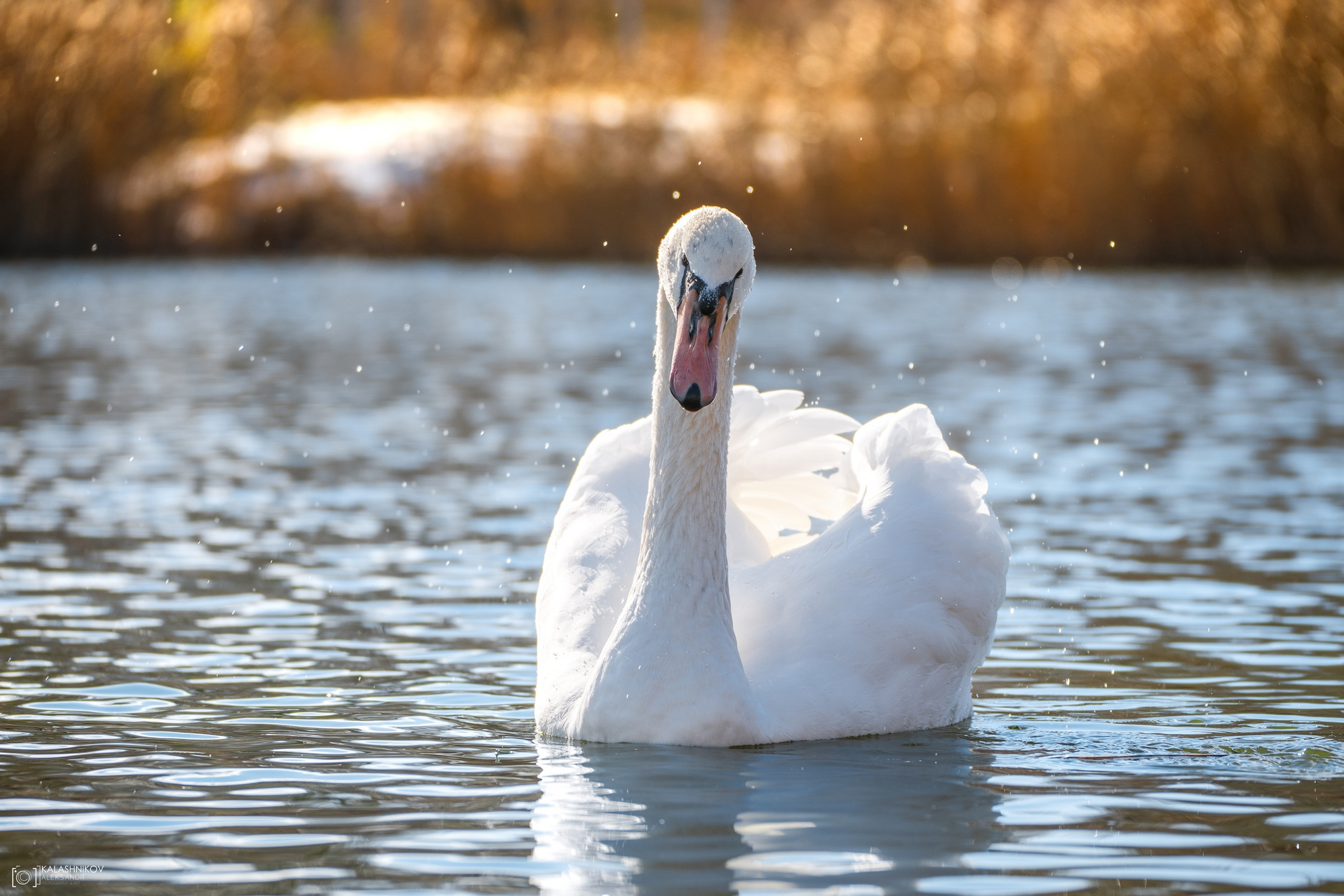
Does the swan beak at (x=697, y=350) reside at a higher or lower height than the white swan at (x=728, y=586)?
higher

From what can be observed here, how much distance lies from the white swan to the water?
0.43ft

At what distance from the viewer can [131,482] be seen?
1072 centimetres

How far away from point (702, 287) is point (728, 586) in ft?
2.78

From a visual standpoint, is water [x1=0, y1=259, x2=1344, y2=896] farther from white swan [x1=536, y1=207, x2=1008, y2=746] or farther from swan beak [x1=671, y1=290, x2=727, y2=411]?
swan beak [x1=671, y1=290, x2=727, y2=411]

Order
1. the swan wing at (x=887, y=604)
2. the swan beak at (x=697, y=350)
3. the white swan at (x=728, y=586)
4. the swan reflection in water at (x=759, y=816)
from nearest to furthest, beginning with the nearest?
1. the swan reflection in water at (x=759, y=816)
2. the swan beak at (x=697, y=350)
3. the white swan at (x=728, y=586)
4. the swan wing at (x=887, y=604)

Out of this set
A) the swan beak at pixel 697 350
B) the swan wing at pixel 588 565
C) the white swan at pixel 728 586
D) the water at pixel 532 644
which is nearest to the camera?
the water at pixel 532 644

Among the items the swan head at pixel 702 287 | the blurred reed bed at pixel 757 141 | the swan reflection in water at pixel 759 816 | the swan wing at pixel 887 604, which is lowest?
the swan reflection in water at pixel 759 816

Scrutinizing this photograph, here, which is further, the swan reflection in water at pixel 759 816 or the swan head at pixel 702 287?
the swan head at pixel 702 287

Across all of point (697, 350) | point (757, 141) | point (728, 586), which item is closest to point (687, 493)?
point (728, 586)

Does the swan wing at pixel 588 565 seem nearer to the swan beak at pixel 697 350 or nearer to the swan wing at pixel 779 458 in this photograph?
the swan wing at pixel 779 458

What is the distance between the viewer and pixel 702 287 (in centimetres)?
521

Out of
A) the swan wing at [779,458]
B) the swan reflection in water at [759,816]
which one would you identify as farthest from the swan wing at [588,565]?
the swan wing at [779,458]

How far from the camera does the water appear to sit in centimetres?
446

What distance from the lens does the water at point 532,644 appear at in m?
4.46
